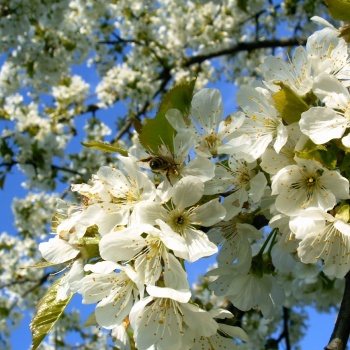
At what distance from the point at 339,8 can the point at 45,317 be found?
1150mm

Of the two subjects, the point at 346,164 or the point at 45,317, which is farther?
the point at 45,317

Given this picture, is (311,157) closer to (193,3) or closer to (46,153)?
(46,153)

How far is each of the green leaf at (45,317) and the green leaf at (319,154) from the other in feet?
2.40

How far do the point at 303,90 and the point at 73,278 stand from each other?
799 millimetres

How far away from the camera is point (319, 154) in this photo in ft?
3.77

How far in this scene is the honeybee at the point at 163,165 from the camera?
1256 mm

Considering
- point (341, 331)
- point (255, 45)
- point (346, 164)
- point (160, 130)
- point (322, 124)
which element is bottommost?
point (255, 45)

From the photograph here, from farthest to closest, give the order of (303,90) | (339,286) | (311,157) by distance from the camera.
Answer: (339,286), (303,90), (311,157)

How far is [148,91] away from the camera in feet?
22.3

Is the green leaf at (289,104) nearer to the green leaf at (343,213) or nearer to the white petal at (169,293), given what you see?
the green leaf at (343,213)

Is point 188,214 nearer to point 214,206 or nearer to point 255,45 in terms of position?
point 214,206

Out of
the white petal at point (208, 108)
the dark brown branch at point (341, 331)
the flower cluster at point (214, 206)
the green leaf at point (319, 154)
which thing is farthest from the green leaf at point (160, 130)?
the dark brown branch at point (341, 331)

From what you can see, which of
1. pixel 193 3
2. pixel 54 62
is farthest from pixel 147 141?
pixel 193 3

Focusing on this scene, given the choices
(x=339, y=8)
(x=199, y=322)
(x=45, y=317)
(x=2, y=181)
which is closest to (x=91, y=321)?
(x=45, y=317)
